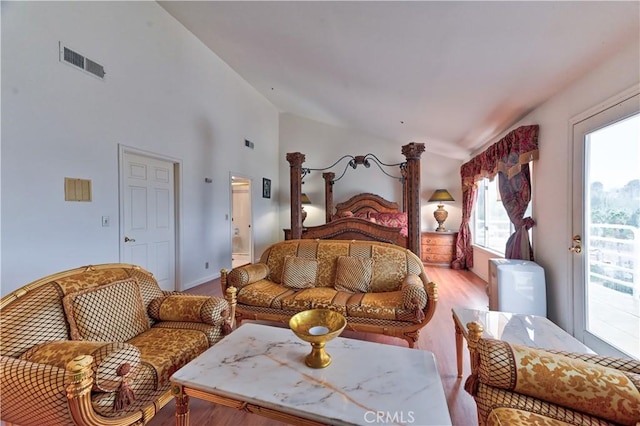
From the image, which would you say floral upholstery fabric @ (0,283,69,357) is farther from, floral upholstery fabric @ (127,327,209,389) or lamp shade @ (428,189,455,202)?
lamp shade @ (428,189,455,202)

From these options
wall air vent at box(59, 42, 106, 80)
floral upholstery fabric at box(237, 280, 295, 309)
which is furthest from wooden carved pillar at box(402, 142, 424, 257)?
wall air vent at box(59, 42, 106, 80)

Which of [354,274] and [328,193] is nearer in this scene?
[354,274]

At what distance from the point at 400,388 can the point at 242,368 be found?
716 mm

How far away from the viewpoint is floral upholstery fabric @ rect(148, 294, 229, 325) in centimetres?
178

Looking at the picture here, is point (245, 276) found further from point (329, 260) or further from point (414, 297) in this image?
point (414, 297)

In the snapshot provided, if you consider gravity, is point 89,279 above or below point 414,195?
below

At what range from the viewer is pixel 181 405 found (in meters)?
1.23

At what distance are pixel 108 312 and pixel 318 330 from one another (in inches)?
49.0

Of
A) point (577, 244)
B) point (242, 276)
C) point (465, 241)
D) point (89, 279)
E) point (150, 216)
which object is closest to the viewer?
point (89, 279)

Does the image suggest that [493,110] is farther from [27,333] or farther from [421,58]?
[27,333]

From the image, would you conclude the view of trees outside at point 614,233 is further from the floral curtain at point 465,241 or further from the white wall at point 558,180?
the floral curtain at point 465,241

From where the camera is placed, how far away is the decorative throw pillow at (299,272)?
265 centimetres

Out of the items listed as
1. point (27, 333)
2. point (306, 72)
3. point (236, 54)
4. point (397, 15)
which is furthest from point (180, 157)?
point (397, 15)

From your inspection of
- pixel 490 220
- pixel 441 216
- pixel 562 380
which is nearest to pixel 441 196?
pixel 441 216
